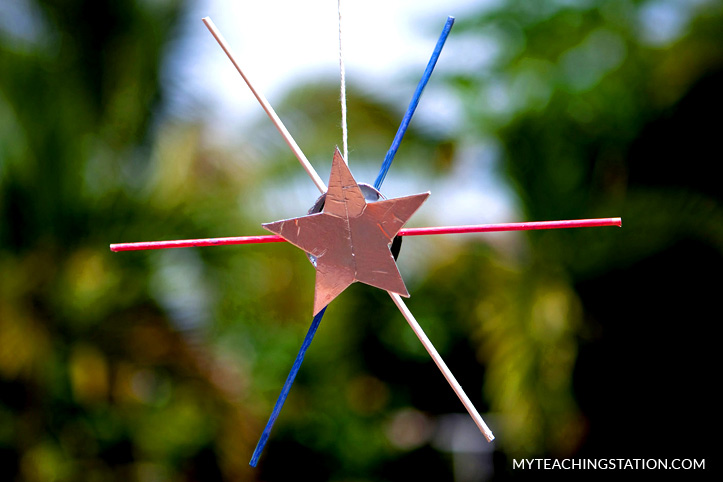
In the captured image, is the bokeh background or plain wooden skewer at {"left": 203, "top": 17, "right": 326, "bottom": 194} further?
the bokeh background

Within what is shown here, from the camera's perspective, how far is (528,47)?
4422 millimetres

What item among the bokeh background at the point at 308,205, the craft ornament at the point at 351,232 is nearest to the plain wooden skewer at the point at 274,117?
the craft ornament at the point at 351,232

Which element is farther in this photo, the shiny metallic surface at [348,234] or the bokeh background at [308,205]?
the bokeh background at [308,205]

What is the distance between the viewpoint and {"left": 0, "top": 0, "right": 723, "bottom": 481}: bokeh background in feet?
12.3

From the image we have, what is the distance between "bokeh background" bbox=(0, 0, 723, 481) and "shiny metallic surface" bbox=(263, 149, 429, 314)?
2723 millimetres

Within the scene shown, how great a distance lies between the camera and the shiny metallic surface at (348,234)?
3.30 feet

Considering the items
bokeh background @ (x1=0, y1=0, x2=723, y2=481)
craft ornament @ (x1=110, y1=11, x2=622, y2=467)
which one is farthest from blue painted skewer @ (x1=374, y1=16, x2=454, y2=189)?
bokeh background @ (x1=0, y1=0, x2=723, y2=481)

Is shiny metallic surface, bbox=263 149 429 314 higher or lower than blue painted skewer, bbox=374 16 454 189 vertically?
lower

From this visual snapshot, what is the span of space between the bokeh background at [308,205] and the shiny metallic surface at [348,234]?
2.72 m

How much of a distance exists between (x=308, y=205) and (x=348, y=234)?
3.20m

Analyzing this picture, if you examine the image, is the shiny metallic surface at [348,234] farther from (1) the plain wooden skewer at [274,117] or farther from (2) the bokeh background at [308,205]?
(2) the bokeh background at [308,205]

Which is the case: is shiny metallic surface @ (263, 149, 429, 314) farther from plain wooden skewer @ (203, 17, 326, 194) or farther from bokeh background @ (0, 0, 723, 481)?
bokeh background @ (0, 0, 723, 481)

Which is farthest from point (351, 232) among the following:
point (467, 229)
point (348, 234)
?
point (467, 229)

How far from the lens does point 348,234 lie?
40.5 inches
